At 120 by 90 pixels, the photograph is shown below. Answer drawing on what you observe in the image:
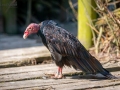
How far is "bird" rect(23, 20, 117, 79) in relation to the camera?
4.81 m

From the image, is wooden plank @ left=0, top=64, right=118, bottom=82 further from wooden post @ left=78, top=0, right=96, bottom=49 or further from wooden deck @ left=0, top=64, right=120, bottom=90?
wooden post @ left=78, top=0, right=96, bottom=49

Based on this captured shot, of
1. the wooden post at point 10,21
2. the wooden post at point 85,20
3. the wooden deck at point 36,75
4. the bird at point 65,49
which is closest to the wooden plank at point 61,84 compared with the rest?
the wooden deck at point 36,75

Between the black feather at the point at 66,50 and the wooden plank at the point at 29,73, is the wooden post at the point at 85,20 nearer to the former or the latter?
the wooden plank at the point at 29,73

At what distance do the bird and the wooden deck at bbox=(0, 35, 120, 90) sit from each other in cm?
15

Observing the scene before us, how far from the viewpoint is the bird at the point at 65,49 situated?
481cm

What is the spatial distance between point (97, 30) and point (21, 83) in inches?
76.1

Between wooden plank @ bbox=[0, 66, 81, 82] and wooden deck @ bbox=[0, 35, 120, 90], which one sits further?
wooden plank @ bbox=[0, 66, 81, 82]

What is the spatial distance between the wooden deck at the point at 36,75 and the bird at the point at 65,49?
0.15m

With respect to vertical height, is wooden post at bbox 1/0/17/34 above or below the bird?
above

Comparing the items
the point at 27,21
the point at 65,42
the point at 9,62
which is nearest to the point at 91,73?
the point at 65,42

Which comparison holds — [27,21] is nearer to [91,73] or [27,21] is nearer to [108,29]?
[108,29]

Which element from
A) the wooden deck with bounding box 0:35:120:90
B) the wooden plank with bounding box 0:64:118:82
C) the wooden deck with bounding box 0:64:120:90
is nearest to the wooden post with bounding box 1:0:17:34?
the wooden deck with bounding box 0:35:120:90

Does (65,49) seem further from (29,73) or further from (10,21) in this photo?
(10,21)

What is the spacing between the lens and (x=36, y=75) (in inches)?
199
